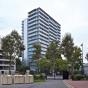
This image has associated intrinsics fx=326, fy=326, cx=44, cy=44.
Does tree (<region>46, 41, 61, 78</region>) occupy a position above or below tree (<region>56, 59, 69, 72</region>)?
above

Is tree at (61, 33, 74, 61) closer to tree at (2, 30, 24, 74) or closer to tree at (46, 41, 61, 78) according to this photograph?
tree at (46, 41, 61, 78)

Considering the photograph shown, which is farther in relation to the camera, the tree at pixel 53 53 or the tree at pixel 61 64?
the tree at pixel 61 64

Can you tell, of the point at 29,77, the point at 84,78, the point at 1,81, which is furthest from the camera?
the point at 84,78

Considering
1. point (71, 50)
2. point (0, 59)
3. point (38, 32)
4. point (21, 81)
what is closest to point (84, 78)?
point (71, 50)

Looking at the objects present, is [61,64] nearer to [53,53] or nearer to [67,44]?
[53,53]

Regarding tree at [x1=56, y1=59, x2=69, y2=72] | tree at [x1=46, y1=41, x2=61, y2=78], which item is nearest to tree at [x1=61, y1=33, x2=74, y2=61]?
tree at [x1=46, y1=41, x2=61, y2=78]

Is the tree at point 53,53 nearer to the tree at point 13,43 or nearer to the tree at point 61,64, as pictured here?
the tree at point 61,64

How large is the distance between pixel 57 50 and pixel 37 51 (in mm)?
6635

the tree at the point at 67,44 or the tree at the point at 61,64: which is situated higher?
the tree at the point at 67,44

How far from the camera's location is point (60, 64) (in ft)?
300

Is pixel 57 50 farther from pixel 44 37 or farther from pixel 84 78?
pixel 44 37

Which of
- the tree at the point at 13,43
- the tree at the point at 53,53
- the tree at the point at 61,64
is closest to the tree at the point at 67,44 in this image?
the tree at the point at 53,53

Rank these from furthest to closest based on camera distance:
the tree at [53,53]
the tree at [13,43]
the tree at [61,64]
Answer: the tree at [61,64] < the tree at [53,53] < the tree at [13,43]

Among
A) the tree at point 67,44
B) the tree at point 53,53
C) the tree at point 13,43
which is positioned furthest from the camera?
the tree at point 53,53
